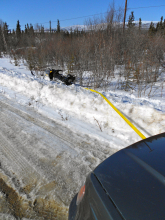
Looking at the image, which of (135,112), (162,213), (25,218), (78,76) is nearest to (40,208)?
(25,218)

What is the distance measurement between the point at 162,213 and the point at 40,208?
1.57m

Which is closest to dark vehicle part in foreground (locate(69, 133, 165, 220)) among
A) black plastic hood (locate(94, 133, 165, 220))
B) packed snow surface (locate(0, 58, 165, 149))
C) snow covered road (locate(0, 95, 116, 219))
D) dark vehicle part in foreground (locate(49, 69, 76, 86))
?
black plastic hood (locate(94, 133, 165, 220))

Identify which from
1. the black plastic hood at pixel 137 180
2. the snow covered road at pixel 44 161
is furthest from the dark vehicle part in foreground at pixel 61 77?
the black plastic hood at pixel 137 180

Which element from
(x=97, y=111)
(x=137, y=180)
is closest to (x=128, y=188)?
(x=137, y=180)

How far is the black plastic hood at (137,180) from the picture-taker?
101cm

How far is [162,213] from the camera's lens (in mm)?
969

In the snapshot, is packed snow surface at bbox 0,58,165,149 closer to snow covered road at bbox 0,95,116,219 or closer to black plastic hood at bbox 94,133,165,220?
snow covered road at bbox 0,95,116,219

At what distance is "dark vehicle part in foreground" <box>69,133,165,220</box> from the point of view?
40.1 inches

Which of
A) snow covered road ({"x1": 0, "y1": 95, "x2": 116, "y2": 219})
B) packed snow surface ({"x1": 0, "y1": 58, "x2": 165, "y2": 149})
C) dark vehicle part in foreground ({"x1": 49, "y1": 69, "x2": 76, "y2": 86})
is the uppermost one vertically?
dark vehicle part in foreground ({"x1": 49, "y1": 69, "x2": 76, "y2": 86})

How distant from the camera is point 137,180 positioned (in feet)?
4.05

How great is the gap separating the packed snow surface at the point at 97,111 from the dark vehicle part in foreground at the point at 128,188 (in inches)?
68.5

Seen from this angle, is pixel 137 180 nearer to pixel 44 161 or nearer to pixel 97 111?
pixel 44 161

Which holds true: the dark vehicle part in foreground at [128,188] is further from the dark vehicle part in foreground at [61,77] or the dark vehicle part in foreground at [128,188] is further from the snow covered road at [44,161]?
the dark vehicle part in foreground at [61,77]

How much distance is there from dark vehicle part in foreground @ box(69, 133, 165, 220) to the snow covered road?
1.95 feet
